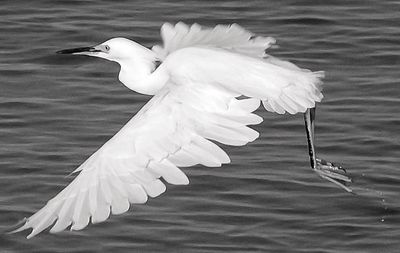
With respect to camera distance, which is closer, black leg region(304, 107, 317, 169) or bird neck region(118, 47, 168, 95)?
bird neck region(118, 47, 168, 95)

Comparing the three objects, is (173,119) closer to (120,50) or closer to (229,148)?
(120,50)

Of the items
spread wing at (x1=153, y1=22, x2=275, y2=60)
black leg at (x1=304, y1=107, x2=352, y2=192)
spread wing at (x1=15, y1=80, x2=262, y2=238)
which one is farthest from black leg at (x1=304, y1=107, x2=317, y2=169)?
spread wing at (x1=15, y1=80, x2=262, y2=238)

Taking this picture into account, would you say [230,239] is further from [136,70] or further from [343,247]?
[136,70]

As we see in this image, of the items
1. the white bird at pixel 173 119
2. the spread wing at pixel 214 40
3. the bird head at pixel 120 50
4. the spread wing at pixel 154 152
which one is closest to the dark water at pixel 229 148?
the spread wing at pixel 214 40

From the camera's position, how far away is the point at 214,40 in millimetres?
7961

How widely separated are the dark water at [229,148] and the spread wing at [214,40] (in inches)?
58.7

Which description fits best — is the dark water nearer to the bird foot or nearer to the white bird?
the bird foot

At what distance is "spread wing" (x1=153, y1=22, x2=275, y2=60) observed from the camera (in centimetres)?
794

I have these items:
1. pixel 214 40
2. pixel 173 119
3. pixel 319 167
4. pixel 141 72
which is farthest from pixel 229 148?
pixel 173 119

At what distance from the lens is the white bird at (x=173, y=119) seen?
657cm

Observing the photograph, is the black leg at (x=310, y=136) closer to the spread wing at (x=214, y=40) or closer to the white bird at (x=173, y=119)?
the spread wing at (x=214, y=40)

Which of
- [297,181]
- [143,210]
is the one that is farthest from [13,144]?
[297,181]

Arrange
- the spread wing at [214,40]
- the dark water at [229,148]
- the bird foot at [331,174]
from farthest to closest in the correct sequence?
the dark water at [229,148] → the bird foot at [331,174] → the spread wing at [214,40]

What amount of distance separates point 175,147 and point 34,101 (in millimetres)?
4067
